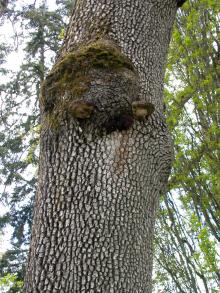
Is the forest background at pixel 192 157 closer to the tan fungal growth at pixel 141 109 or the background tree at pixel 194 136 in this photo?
the background tree at pixel 194 136

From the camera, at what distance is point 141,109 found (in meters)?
2.03

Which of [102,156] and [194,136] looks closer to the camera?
[102,156]

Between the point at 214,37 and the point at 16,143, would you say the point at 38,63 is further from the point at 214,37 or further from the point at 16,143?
the point at 214,37

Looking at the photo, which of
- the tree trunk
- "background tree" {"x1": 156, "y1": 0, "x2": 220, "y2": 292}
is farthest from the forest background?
the tree trunk

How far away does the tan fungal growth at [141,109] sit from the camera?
2023 millimetres

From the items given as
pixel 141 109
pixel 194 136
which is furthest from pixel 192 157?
pixel 141 109

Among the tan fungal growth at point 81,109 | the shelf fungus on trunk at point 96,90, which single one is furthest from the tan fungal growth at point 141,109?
the tan fungal growth at point 81,109

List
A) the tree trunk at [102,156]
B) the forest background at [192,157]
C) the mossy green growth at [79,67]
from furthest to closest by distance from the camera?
the forest background at [192,157], the mossy green growth at [79,67], the tree trunk at [102,156]

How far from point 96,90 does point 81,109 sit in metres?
0.13

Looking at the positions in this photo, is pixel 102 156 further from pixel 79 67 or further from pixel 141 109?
pixel 79 67

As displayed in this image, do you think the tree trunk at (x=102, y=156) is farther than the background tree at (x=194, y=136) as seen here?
No

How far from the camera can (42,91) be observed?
7.18 ft

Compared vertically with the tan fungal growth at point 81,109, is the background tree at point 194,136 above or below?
above

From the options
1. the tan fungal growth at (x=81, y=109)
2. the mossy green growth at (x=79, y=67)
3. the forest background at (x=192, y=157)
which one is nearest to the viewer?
the tan fungal growth at (x=81, y=109)
